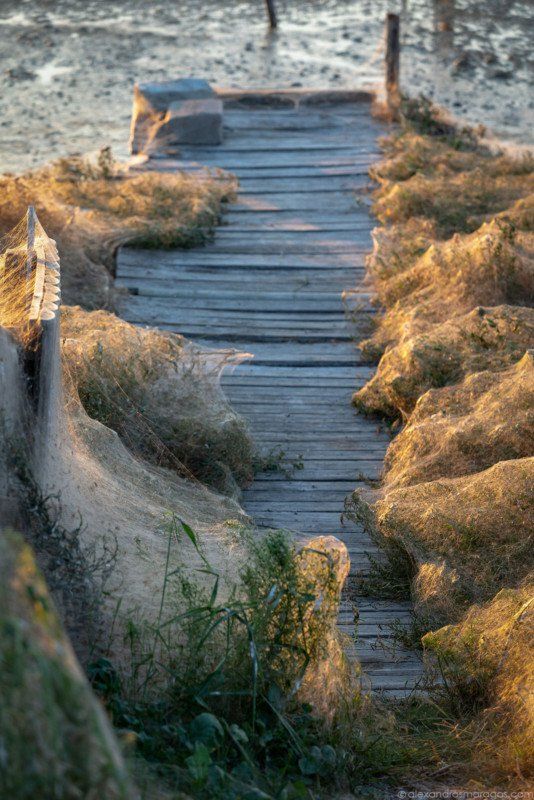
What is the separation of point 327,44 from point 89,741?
62.6ft

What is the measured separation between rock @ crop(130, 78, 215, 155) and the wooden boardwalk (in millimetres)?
452

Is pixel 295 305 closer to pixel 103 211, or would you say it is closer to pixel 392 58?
pixel 103 211

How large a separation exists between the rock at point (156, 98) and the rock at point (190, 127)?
1.33 feet

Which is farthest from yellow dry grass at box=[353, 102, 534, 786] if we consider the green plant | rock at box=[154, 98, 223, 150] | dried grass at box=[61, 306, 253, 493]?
rock at box=[154, 98, 223, 150]

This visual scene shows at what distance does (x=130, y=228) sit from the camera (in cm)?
848

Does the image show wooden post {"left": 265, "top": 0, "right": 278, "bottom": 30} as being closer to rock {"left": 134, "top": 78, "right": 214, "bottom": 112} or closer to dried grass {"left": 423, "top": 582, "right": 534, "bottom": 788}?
rock {"left": 134, "top": 78, "right": 214, "bottom": 112}

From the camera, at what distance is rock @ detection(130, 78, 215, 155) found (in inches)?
452

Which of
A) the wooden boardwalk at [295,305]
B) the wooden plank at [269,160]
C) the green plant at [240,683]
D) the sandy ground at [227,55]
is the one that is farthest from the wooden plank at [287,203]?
the green plant at [240,683]

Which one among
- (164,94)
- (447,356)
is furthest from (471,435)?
(164,94)

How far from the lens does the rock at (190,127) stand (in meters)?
10.9

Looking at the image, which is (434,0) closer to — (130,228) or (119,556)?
(130,228)

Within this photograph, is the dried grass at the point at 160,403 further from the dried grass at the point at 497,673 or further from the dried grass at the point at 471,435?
the dried grass at the point at 497,673

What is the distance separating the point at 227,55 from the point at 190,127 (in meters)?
8.94

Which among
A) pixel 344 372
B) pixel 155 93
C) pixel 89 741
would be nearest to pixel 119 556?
pixel 89 741
